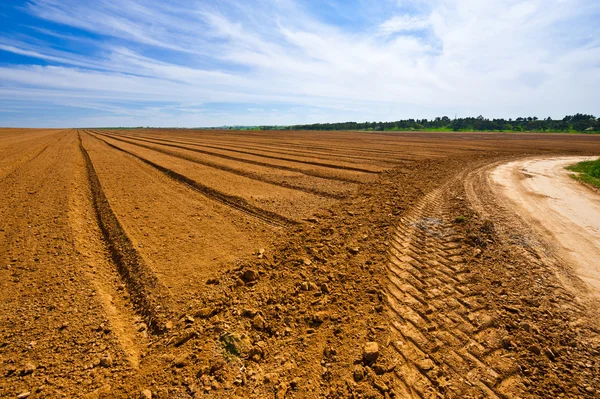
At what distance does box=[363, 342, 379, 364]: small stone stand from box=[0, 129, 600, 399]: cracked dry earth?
1 centimetres

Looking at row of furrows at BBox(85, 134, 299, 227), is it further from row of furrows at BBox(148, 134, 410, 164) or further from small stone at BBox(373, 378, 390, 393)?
row of furrows at BBox(148, 134, 410, 164)

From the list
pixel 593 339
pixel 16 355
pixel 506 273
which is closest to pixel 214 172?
pixel 16 355

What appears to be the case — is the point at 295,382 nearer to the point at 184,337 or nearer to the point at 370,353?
the point at 370,353

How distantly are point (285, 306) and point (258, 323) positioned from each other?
0.45 metres

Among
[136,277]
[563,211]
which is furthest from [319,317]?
[563,211]

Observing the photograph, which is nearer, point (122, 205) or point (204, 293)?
point (204, 293)

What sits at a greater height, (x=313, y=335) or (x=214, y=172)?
(x=214, y=172)

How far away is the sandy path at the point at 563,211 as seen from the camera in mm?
4551

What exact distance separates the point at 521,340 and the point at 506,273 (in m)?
1.51

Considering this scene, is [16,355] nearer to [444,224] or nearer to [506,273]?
[506,273]

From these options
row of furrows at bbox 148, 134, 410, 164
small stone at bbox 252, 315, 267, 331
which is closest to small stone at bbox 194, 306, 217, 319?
small stone at bbox 252, 315, 267, 331

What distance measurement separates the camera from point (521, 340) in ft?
9.55

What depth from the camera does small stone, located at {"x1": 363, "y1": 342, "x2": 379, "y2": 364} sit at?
8.79 ft

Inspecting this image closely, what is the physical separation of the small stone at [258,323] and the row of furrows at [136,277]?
1.00m
